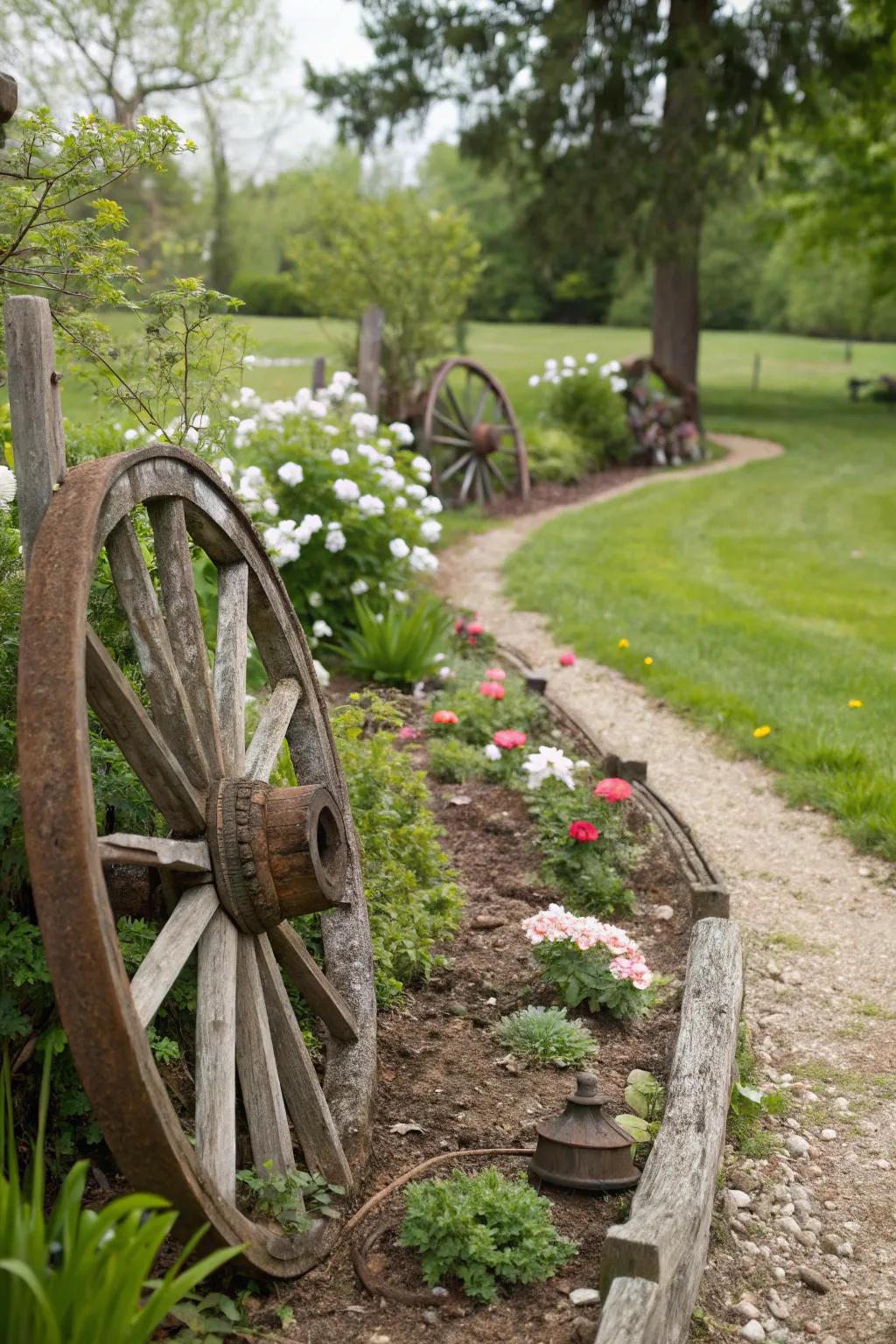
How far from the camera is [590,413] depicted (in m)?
15.8

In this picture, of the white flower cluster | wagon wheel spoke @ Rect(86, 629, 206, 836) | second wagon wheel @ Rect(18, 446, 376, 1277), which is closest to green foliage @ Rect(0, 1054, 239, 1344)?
second wagon wheel @ Rect(18, 446, 376, 1277)

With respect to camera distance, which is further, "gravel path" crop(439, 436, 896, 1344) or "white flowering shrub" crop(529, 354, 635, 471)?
"white flowering shrub" crop(529, 354, 635, 471)

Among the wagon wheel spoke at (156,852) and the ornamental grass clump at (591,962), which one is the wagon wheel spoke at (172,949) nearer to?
the wagon wheel spoke at (156,852)

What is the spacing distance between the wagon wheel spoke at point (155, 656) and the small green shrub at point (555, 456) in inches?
474

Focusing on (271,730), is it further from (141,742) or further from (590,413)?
(590,413)

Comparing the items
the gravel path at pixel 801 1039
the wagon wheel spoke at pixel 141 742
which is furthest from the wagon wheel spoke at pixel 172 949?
the gravel path at pixel 801 1039

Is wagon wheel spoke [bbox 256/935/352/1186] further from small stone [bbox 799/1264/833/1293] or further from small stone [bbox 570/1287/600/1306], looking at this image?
small stone [bbox 799/1264/833/1293]

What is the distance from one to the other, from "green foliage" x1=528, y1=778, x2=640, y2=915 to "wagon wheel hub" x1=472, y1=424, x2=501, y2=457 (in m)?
7.80

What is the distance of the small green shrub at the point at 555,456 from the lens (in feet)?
47.0

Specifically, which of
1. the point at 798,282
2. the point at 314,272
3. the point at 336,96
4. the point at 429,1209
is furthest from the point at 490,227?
the point at 429,1209

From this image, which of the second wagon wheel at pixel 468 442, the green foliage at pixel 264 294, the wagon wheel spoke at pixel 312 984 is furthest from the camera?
the green foliage at pixel 264 294

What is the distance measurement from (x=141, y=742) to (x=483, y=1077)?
4.61ft

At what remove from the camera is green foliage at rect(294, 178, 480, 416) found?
1480cm

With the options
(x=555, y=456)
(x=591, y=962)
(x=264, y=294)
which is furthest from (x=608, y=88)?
(x=264, y=294)
